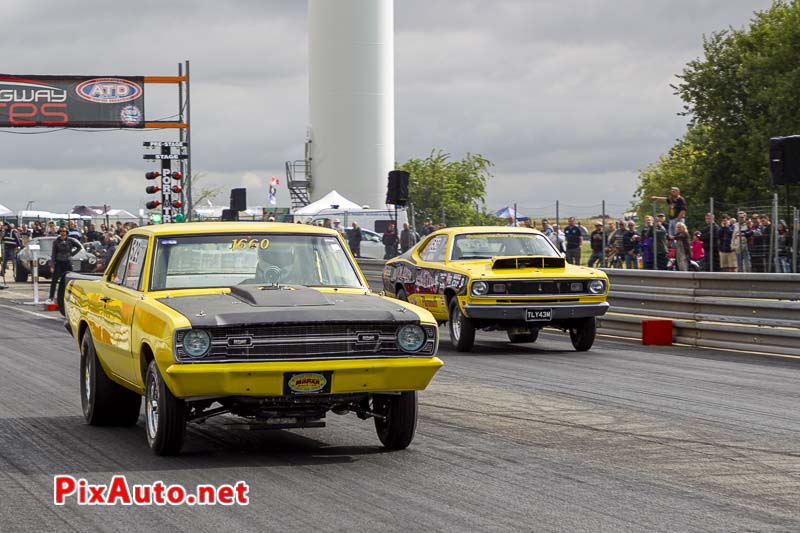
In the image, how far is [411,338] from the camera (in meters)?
7.84

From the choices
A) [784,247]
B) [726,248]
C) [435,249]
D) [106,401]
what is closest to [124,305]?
[106,401]

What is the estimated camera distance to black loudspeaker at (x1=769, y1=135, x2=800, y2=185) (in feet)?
55.4

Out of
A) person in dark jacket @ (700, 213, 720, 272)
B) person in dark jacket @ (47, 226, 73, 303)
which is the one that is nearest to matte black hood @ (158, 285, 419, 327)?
person in dark jacket @ (700, 213, 720, 272)

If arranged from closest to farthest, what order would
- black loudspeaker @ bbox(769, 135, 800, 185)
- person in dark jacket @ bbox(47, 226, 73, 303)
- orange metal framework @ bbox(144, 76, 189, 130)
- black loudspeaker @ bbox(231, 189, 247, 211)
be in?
black loudspeaker @ bbox(769, 135, 800, 185) < person in dark jacket @ bbox(47, 226, 73, 303) < black loudspeaker @ bbox(231, 189, 247, 211) < orange metal framework @ bbox(144, 76, 189, 130)

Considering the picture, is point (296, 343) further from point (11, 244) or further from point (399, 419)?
point (11, 244)

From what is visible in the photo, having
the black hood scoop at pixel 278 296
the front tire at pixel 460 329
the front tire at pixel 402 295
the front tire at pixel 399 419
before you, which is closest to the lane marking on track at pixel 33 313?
the front tire at pixel 402 295

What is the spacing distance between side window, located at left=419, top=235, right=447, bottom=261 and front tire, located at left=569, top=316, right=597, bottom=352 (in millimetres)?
2129

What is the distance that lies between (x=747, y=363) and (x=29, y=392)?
8.05m

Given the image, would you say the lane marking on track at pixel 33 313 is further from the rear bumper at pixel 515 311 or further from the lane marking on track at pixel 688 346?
the rear bumper at pixel 515 311

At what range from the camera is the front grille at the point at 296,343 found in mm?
7445

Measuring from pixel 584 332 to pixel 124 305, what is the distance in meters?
8.74

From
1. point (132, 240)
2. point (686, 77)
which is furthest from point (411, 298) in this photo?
point (686, 77)

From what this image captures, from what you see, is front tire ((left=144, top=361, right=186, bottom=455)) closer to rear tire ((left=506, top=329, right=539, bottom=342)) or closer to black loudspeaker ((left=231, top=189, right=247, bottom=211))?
rear tire ((left=506, top=329, right=539, bottom=342))

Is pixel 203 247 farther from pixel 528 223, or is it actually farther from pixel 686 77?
pixel 686 77
